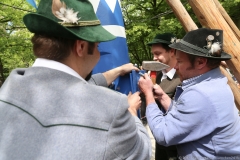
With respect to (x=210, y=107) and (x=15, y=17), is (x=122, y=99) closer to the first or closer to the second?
(x=210, y=107)

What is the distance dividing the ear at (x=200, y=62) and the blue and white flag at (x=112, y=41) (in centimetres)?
86

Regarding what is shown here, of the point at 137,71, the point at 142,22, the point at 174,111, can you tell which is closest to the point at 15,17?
the point at 142,22

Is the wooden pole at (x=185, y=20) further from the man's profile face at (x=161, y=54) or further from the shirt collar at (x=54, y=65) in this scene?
the shirt collar at (x=54, y=65)

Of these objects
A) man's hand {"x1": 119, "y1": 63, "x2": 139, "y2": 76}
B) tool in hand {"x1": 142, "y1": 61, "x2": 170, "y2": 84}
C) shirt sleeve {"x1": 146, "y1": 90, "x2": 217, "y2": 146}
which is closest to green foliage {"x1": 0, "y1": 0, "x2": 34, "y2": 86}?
man's hand {"x1": 119, "y1": 63, "x2": 139, "y2": 76}

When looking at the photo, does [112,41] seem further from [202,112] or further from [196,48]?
[202,112]

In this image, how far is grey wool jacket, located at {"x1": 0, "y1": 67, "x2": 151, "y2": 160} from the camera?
889mm

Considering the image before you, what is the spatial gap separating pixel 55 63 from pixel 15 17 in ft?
31.9

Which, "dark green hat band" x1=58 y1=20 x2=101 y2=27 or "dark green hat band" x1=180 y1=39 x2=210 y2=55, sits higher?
"dark green hat band" x1=58 y1=20 x2=101 y2=27

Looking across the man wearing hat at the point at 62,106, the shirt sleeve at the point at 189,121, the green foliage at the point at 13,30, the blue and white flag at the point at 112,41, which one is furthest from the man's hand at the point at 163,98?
the green foliage at the point at 13,30

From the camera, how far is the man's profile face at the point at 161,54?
2969 mm

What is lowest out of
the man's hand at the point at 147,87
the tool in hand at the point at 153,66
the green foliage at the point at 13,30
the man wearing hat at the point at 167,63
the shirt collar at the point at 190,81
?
the green foliage at the point at 13,30

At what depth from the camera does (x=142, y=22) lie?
1195 cm

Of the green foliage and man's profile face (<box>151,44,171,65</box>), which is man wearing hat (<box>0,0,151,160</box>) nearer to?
man's profile face (<box>151,44,171,65</box>)

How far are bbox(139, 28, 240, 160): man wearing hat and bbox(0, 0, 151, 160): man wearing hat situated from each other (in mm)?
577
